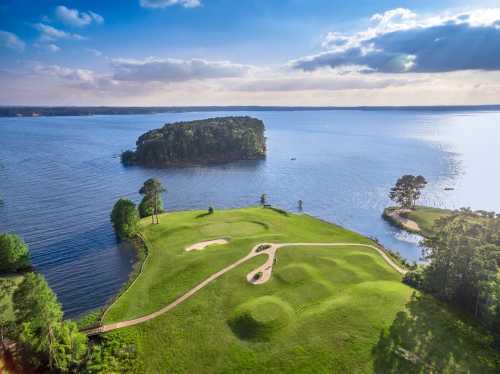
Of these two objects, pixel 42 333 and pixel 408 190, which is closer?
pixel 42 333

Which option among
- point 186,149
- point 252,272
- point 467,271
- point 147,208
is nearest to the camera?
point 467,271

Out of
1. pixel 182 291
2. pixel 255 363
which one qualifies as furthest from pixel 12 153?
pixel 255 363

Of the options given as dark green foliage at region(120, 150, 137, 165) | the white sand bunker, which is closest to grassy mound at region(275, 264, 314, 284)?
Answer: the white sand bunker

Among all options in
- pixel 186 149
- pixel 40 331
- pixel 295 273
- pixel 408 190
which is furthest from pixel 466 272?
pixel 186 149

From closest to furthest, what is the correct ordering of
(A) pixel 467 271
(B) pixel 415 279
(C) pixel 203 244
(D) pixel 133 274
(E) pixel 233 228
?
(A) pixel 467 271, (B) pixel 415 279, (D) pixel 133 274, (C) pixel 203 244, (E) pixel 233 228

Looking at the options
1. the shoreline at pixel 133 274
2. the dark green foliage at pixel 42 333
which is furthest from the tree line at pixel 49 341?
the shoreline at pixel 133 274

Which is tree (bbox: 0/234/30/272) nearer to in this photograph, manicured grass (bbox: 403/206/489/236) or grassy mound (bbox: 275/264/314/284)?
grassy mound (bbox: 275/264/314/284)

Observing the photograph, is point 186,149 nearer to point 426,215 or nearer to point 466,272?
point 426,215
